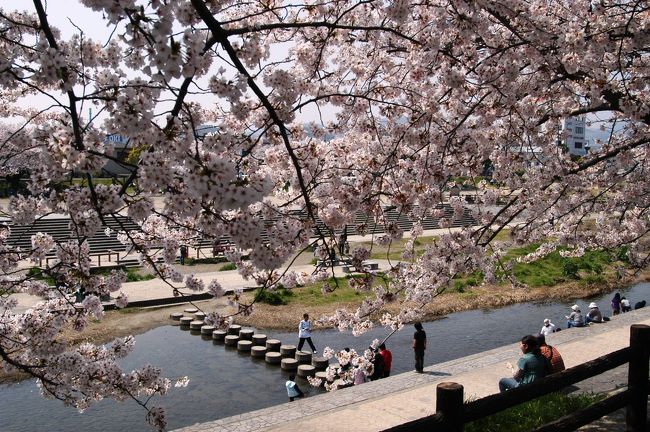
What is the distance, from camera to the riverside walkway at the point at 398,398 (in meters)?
8.80

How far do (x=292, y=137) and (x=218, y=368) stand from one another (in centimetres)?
890

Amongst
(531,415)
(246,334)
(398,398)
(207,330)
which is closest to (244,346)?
(246,334)

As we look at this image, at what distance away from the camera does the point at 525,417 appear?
305 inches

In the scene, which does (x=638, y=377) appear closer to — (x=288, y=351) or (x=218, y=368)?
(x=288, y=351)

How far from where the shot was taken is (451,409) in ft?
12.9

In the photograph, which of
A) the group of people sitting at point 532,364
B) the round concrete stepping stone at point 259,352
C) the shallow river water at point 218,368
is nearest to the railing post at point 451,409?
the group of people sitting at point 532,364

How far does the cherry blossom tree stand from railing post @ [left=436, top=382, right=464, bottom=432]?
153cm

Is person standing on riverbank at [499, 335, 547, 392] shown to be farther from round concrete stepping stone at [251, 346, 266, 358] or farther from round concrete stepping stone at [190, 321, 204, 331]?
round concrete stepping stone at [190, 321, 204, 331]

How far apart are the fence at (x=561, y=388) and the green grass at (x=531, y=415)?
1.70 m

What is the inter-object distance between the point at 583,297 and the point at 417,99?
1797cm

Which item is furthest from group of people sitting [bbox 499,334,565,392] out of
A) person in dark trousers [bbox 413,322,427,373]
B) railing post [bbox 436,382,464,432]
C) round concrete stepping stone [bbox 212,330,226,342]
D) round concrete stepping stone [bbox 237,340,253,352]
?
round concrete stepping stone [bbox 212,330,226,342]

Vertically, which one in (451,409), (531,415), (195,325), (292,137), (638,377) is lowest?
(195,325)

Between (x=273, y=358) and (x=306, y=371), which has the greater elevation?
(x=273, y=358)

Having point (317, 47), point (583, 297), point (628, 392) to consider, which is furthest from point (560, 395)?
point (583, 297)
